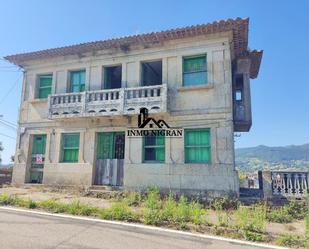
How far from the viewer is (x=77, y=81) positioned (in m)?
14.8

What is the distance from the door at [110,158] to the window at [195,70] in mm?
4111

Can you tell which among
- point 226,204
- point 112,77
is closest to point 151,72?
point 112,77

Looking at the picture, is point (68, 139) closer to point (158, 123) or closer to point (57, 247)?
point (158, 123)

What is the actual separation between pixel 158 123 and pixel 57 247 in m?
8.10

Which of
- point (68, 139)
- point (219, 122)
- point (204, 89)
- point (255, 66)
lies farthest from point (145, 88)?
point (255, 66)

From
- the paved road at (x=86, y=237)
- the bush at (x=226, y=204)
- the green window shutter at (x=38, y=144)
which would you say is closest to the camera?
the paved road at (x=86, y=237)

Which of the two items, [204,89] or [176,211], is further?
[204,89]

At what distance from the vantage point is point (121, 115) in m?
12.6

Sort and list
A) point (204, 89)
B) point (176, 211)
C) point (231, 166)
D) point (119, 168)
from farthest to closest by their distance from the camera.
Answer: point (119, 168), point (204, 89), point (231, 166), point (176, 211)

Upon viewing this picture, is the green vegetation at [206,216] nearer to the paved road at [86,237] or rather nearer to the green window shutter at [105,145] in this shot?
the paved road at [86,237]

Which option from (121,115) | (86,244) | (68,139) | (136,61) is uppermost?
(136,61)

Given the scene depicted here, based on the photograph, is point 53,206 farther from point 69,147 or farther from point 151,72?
point 151,72

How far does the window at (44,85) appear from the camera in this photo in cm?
1531

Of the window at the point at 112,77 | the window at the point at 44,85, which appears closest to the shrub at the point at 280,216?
the window at the point at 112,77
